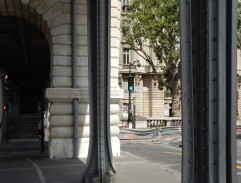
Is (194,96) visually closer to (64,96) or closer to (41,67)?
(64,96)

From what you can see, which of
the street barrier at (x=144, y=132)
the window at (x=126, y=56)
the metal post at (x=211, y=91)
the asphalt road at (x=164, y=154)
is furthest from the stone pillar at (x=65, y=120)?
the window at (x=126, y=56)

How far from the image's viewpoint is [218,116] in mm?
3645

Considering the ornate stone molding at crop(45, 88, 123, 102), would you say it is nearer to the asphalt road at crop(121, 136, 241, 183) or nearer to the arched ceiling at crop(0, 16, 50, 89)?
the asphalt road at crop(121, 136, 241, 183)

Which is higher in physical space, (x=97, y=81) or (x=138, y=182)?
(x=97, y=81)

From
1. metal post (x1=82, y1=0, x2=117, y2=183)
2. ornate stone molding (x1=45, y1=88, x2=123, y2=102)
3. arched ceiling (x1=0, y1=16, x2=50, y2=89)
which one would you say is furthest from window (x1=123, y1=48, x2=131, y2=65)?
metal post (x1=82, y1=0, x2=117, y2=183)

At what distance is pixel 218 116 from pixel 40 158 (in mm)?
11166

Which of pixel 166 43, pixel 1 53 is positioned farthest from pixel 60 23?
pixel 166 43

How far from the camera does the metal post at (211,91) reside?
3.66m

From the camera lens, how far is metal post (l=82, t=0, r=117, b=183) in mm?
8523

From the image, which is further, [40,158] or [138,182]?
[40,158]

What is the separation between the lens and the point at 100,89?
339 inches

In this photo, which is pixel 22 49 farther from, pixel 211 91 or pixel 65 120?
pixel 211 91

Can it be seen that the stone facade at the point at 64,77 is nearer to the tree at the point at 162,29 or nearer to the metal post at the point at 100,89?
the metal post at the point at 100,89

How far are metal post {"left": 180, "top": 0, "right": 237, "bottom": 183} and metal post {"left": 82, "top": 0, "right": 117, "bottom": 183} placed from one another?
4659 mm
